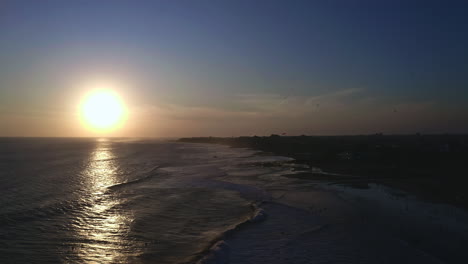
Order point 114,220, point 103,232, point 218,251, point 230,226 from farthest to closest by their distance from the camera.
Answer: point 114,220
point 230,226
point 103,232
point 218,251

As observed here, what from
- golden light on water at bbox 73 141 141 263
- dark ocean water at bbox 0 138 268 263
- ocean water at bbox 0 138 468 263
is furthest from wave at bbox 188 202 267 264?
golden light on water at bbox 73 141 141 263

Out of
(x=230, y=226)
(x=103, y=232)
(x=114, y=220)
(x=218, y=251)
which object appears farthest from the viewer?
(x=114, y=220)

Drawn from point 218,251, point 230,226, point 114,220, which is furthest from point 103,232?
point 218,251

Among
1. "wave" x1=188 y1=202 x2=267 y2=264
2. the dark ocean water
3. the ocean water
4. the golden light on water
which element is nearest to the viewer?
"wave" x1=188 y1=202 x2=267 y2=264

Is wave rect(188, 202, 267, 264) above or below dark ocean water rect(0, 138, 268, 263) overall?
above

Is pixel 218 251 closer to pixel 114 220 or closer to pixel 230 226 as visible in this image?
pixel 230 226

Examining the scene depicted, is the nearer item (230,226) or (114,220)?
(230,226)

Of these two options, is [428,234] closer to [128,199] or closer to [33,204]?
[128,199]

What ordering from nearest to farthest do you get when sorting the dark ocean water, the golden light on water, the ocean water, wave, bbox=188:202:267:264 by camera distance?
wave, bbox=188:202:267:264 → the ocean water → the golden light on water → the dark ocean water

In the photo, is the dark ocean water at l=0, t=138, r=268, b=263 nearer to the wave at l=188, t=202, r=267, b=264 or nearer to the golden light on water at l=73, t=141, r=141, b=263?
the golden light on water at l=73, t=141, r=141, b=263

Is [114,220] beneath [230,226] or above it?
beneath

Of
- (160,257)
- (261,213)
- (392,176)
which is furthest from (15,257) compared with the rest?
(392,176)

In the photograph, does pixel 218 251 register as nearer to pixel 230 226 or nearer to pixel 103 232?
pixel 230 226
